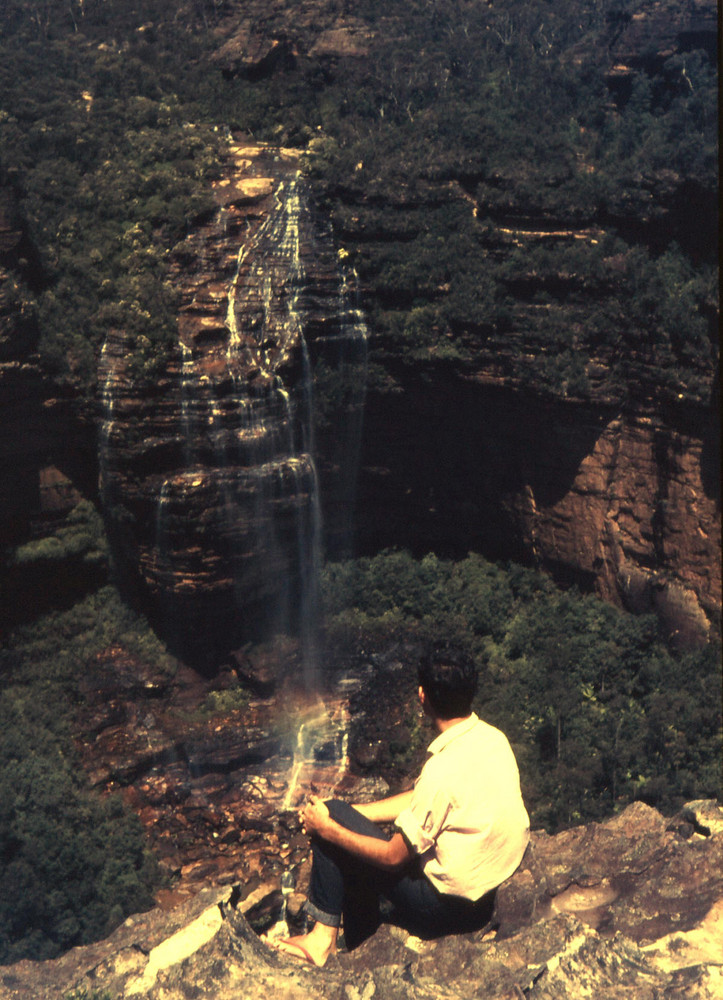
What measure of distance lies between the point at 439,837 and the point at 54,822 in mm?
11916

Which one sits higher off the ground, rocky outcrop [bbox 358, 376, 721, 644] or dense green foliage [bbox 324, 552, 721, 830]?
rocky outcrop [bbox 358, 376, 721, 644]

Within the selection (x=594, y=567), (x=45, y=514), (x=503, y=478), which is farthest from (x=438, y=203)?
(x=45, y=514)

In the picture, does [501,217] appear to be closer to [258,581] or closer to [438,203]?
[438,203]

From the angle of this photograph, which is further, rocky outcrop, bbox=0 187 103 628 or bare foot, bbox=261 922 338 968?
rocky outcrop, bbox=0 187 103 628

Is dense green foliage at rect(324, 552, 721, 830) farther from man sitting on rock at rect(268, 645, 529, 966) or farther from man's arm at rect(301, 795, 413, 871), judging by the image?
man's arm at rect(301, 795, 413, 871)

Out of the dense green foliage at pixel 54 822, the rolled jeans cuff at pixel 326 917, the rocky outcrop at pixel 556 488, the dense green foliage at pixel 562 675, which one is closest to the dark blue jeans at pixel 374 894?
the rolled jeans cuff at pixel 326 917

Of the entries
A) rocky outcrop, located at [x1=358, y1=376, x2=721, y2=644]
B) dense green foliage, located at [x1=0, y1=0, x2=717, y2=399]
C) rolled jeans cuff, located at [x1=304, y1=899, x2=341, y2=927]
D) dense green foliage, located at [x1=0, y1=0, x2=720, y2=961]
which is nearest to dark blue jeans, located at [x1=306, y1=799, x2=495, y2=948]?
rolled jeans cuff, located at [x1=304, y1=899, x2=341, y2=927]

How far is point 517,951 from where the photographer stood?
452cm

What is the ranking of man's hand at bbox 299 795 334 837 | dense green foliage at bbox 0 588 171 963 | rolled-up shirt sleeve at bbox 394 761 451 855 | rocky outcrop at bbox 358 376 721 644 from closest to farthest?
rolled-up shirt sleeve at bbox 394 761 451 855 < man's hand at bbox 299 795 334 837 < dense green foliage at bbox 0 588 171 963 < rocky outcrop at bbox 358 376 721 644

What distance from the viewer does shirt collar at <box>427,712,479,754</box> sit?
4.26 metres

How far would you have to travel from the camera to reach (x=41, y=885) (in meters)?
13.6

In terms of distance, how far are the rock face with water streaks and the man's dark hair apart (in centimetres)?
1254

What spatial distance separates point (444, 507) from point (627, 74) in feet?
36.9

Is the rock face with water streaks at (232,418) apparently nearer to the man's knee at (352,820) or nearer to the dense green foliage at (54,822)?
the dense green foliage at (54,822)
